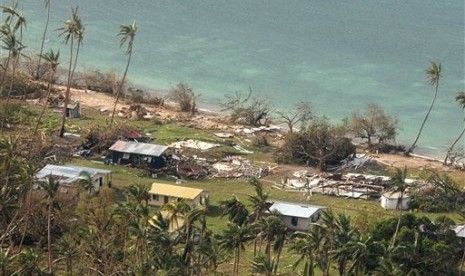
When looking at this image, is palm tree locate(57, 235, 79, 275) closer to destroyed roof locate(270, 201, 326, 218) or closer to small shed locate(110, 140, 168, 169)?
destroyed roof locate(270, 201, 326, 218)

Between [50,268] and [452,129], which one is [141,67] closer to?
[452,129]

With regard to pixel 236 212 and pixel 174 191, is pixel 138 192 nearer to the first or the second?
pixel 236 212

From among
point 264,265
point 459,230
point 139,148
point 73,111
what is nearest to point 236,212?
point 264,265

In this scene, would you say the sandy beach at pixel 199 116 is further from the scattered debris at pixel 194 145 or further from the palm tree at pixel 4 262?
the palm tree at pixel 4 262

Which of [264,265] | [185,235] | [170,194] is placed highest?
[170,194]

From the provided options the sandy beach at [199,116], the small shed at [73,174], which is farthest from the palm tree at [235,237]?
the sandy beach at [199,116]
